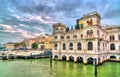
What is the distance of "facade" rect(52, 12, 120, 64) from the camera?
3250 cm

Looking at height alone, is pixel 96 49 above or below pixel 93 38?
below

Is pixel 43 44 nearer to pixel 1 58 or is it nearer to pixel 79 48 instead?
pixel 1 58

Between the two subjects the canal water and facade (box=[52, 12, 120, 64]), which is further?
facade (box=[52, 12, 120, 64])

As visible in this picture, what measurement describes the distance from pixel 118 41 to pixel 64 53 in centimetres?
1627

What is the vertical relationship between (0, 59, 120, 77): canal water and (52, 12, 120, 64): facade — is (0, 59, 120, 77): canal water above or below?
below

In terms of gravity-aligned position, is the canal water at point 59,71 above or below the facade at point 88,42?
below

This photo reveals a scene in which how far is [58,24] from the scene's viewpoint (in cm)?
4569

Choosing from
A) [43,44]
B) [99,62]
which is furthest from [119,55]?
[43,44]

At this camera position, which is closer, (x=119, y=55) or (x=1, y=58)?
(x=119, y=55)

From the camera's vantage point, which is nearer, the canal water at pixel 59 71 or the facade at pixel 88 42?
the canal water at pixel 59 71

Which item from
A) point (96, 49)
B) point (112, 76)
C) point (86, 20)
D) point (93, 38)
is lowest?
point (112, 76)

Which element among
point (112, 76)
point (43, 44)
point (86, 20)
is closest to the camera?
point (112, 76)

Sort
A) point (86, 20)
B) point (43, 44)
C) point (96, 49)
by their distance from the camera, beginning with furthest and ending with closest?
point (43, 44) < point (86, 20) < point (96, 49)

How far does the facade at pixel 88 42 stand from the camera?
107 feet
